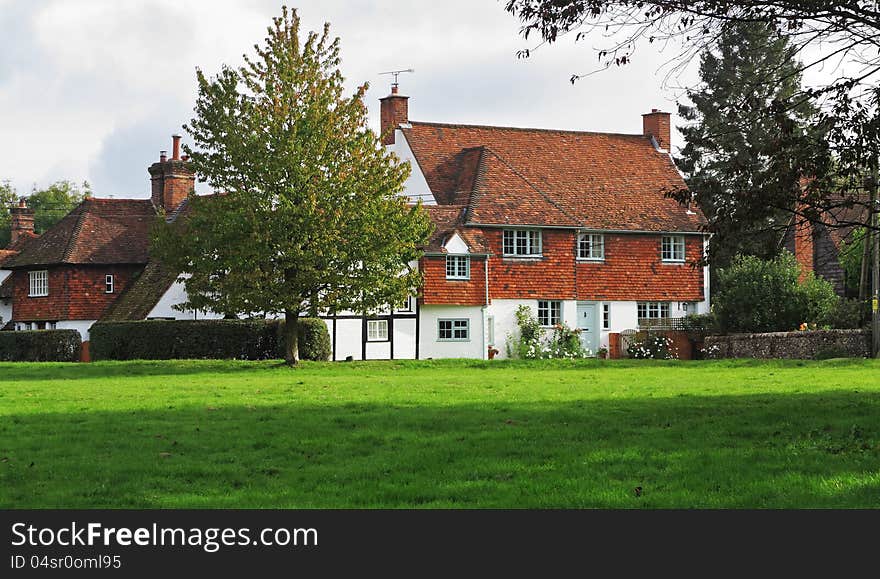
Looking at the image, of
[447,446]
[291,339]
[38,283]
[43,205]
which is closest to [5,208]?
[43,205]

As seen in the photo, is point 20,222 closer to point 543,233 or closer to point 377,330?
point 377,330

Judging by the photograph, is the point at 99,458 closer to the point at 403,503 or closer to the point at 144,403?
the point at 403,503

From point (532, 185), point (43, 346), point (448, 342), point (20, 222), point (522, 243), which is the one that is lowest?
point (448, 342)

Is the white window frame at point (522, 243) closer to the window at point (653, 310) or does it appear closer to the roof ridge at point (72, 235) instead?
the window at point (653, 310)

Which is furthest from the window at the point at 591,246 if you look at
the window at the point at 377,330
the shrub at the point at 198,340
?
the shrub at the point at 198,340

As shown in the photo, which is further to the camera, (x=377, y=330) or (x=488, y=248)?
(x=488, y=248)

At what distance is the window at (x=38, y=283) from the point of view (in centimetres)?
6244

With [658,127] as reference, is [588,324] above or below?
below

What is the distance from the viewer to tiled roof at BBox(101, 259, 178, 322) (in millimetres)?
56875

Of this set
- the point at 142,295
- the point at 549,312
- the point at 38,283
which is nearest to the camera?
the point at 549,312

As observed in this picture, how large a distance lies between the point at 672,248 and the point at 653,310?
3135 mm

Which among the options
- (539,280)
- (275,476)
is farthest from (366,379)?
(539,280)

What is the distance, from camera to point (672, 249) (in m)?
60.1

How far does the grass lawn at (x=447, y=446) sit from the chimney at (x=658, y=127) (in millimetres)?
38436
